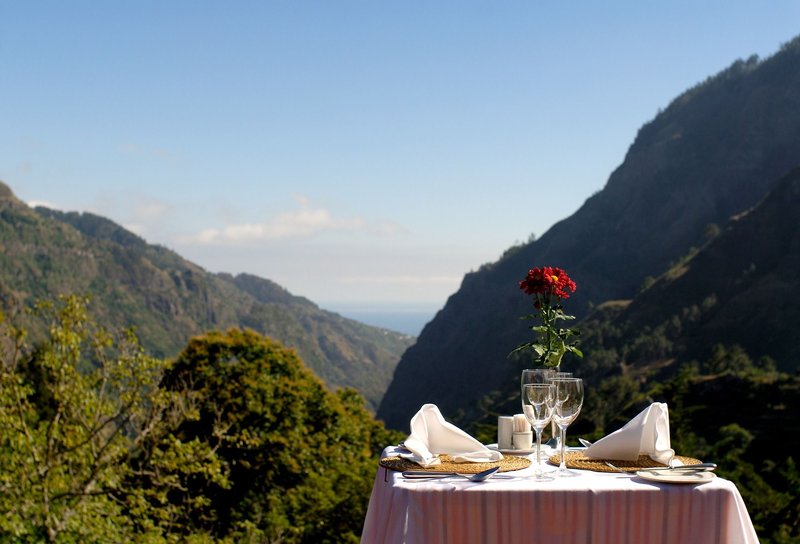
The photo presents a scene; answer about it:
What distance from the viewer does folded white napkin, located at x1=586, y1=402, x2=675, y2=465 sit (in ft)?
10.9

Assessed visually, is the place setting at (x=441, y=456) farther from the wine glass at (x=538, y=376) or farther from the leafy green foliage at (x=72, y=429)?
the leafy green foliage at (x=72, y=429)

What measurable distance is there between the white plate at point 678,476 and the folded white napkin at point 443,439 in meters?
0.60

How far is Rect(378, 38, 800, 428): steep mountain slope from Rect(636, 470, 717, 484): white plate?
94926mm

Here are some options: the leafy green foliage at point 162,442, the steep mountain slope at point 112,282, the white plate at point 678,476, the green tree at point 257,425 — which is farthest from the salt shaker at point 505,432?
the steep mountain slope at point 112,282

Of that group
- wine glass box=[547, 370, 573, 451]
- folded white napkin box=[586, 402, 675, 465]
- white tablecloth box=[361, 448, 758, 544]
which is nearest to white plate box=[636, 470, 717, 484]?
white tablecloth box=[361, 448, 758, 544]

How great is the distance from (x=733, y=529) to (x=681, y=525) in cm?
17

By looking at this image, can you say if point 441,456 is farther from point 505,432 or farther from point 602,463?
point 602,463

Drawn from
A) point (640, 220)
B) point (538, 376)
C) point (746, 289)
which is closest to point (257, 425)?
point (538, 376)

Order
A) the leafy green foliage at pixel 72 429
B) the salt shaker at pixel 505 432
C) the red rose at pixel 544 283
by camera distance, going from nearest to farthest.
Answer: the red rose at pixel 544 283 < the salt shaker at pixel 505 432 < the leafy green foliage at pixel 72 429

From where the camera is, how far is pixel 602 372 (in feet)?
243

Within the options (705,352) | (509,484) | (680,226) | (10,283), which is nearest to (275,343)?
(509,484)

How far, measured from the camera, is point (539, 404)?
9.95 ft

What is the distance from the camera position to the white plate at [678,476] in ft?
9.46

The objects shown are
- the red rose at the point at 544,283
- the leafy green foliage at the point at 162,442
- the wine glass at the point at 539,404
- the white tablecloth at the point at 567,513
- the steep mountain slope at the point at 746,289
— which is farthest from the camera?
the steep mountain slope at the point at 746,289
